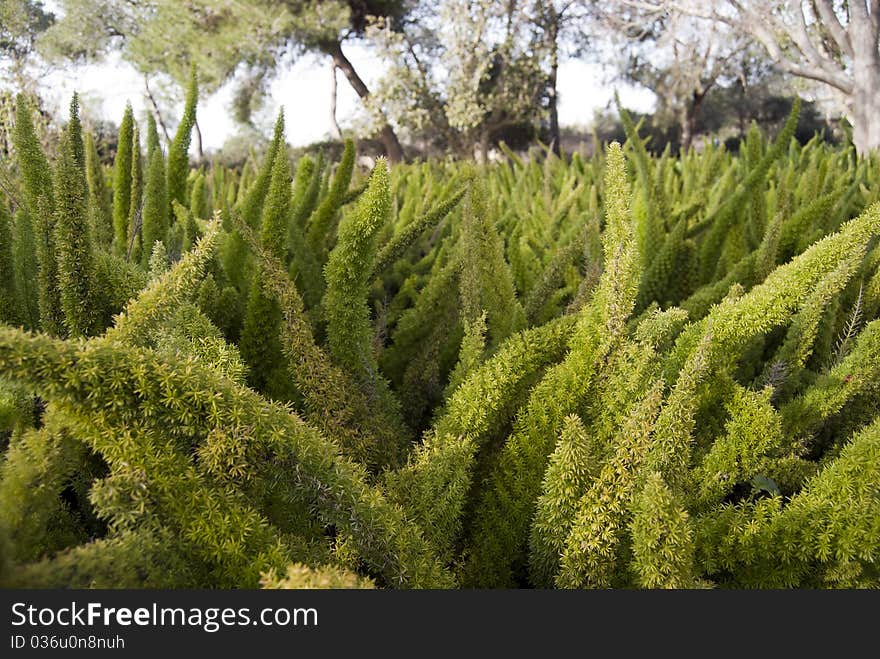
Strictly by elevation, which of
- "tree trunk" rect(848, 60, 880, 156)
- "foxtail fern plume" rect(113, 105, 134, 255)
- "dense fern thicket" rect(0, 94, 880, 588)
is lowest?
"dense fern thicket" rect(0, 94, 880, 588)

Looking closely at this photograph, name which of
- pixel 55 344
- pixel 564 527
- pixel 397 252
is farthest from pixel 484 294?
pixel 55 344

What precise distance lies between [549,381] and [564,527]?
10cm

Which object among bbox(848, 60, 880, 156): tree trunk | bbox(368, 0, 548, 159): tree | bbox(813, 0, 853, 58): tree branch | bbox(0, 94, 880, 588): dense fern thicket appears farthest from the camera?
bbox(368, 0, 548, 159): tree

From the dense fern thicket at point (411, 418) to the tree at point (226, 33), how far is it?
491 inches

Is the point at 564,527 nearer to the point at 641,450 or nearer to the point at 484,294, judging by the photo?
the point at 641,450

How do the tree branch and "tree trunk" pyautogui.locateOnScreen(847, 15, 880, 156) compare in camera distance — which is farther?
the tree branch

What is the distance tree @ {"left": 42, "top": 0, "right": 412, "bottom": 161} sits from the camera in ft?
42.1

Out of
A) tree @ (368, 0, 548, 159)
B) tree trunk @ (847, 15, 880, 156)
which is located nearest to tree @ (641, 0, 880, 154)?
tree trunk @ (847, 15, 880, 156)

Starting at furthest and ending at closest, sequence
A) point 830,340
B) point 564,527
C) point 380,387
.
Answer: point 830,340
point 380,387
point 564,527

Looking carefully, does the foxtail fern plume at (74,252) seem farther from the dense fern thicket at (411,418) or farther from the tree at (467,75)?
the tree at (467,75)

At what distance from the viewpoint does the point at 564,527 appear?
329 millimetres

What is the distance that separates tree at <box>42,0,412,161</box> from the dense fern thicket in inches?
491

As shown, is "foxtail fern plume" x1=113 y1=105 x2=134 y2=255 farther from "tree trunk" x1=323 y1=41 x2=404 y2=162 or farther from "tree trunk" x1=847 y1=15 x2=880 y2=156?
"tree trunk" x1=323 y1=41 x2=404 y2=162

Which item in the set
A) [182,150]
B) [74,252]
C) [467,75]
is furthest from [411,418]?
[467,75]
